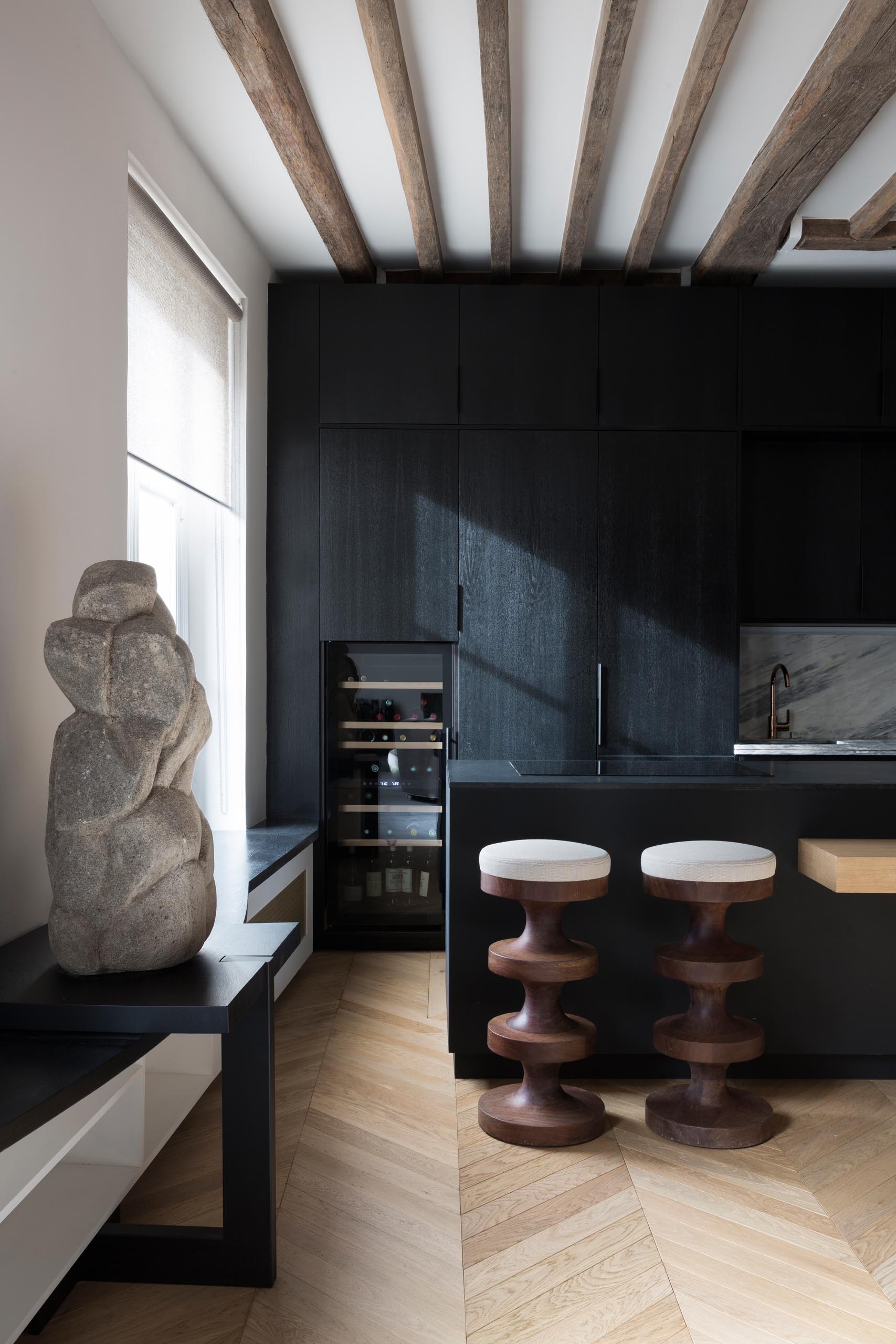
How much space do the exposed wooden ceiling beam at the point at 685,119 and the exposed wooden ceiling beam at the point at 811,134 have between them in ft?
0.88

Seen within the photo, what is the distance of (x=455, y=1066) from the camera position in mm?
2963

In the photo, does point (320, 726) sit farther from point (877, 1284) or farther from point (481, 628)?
point (877, 1284)

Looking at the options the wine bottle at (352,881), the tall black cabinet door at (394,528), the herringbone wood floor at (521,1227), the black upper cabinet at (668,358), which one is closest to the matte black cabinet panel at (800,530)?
the black upper cabinet at (668,358)

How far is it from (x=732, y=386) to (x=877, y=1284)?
11.4 feet

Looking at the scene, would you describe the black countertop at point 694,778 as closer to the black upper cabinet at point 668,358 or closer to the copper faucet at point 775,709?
the copper faucet at point 775,709

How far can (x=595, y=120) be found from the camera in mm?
3105

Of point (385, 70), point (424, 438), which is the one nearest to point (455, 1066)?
point (424, 438)

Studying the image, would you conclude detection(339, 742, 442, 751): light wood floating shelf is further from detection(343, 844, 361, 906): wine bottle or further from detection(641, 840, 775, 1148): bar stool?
detection(641, 840, 775, 1148): bar stool

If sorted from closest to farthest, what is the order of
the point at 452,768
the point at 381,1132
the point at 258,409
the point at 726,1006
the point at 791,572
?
the point at 381,1132 < the point at 726,1006 < the point at 452,768 < the point at 258,409 < the point at 791,572

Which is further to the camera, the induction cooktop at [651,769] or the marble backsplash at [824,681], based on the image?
the marble backsplash at [824,681]

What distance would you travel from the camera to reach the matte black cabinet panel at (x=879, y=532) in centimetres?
458

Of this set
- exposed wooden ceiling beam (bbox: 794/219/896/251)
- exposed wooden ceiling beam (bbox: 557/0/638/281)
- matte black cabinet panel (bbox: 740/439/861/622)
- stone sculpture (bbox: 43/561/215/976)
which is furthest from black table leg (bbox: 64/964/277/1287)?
exposed wooden ceiling beam (bbox: 794/219/896/251)

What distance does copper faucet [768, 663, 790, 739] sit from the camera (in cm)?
470

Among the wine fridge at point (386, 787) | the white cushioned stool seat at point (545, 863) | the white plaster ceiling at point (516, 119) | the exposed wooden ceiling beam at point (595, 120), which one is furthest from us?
the wine fridge at point (386, 787)
